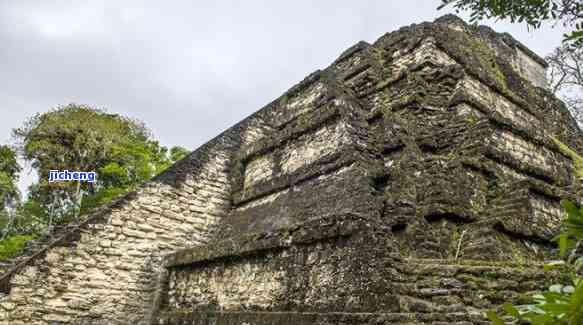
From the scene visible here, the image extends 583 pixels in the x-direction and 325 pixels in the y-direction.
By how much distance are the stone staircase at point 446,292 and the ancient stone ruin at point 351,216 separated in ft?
0.05

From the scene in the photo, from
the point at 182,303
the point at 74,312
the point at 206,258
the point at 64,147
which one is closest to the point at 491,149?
the point at 206,258

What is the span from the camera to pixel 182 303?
5480 mm

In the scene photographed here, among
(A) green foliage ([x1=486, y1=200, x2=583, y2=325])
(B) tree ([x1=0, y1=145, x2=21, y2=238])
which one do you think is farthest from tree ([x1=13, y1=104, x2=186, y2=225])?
(A) green foliage ([x1=486, y1=200, x2=583, y2=325])

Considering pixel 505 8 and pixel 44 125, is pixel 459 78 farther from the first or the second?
pixel 44 125

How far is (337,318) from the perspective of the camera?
11.2 feet

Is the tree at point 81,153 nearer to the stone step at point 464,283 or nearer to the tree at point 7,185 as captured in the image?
the tree at point 7,185

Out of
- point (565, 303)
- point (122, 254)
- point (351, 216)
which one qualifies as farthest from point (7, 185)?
point (565, 303)

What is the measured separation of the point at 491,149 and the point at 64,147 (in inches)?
831

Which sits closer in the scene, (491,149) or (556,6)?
(556,6)

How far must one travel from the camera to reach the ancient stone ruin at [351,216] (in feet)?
12.2

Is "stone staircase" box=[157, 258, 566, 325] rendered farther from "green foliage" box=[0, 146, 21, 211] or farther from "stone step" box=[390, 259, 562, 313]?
"green foliage" box=[0, 146, 21, 211]

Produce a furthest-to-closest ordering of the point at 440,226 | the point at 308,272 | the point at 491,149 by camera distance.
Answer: the point at 491,149 → the point at 440,226 → the point at 308,272

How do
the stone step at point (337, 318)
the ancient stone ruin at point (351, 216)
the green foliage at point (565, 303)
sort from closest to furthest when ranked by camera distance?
the green foliage at point (565, 303) < the stone step at point (337, 318) < the ancient stone ruin at point (351, 216)

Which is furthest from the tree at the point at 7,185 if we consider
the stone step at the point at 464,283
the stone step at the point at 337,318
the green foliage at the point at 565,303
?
the green foliage at the point at 565,303
